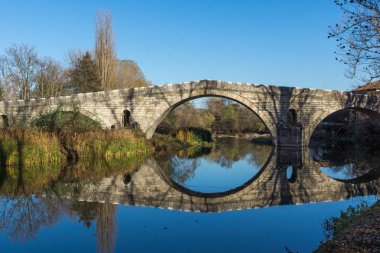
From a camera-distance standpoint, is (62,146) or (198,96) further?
(198,96)

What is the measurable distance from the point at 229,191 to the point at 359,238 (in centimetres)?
458

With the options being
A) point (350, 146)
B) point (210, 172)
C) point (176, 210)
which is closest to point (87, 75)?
point (210, 172)

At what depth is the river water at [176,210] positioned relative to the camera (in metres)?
4.74

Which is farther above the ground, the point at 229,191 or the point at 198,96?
the point at 198,96

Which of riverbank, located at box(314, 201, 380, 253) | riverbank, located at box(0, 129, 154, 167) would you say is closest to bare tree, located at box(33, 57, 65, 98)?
riverbank, located at box(0, 129, 154, 167)

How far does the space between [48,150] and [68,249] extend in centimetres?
767

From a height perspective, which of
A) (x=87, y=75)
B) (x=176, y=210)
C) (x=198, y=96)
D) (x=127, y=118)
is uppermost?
(x=87, y=75)

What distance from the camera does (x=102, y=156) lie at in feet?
44.1

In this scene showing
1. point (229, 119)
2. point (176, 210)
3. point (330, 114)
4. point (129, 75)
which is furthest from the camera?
point (129, 75)

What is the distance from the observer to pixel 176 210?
21.7 feet

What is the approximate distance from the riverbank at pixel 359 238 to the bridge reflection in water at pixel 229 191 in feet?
7.56

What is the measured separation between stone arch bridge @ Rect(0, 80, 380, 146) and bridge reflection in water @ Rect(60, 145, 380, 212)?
29.7 feet

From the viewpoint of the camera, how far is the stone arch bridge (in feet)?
65.4

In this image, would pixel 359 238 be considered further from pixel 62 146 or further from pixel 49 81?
pixel 49 81
